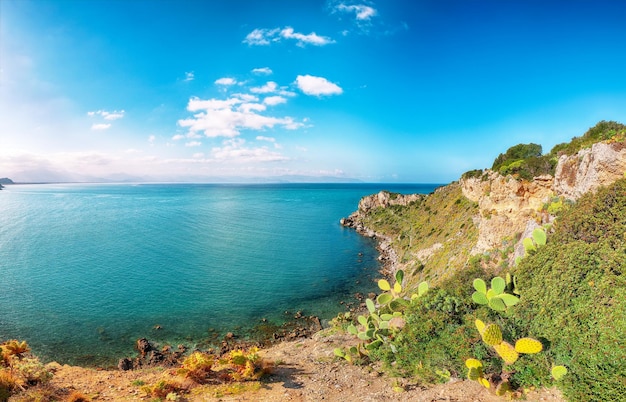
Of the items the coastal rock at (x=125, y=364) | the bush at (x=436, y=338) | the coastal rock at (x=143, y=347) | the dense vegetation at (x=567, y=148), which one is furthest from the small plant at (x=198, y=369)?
the dense vegetation at (x=567, y=148)

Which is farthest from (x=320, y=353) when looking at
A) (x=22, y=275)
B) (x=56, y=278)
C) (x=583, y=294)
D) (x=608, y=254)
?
(x=22, y=275)

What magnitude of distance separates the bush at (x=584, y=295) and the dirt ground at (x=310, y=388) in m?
1.56

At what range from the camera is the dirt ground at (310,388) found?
484 inches

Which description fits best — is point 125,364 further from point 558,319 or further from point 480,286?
point 558,319

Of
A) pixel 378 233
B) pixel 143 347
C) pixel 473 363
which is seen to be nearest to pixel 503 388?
pixel 473 363

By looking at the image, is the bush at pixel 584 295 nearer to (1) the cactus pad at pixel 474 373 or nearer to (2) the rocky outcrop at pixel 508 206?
(1) the cactus pad at pixel 474 373

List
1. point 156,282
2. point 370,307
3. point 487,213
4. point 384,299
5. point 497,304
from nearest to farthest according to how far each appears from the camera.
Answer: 1. point 497,304
2. point 384,299
3. point 370,307
4. point 487,213
5. point 156,282

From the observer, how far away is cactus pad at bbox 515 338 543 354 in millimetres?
10594

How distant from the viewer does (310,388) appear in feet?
48.0

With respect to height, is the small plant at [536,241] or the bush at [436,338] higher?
the small plant at [536,241]

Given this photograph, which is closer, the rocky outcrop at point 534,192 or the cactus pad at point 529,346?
the cactus pad at point 529,346

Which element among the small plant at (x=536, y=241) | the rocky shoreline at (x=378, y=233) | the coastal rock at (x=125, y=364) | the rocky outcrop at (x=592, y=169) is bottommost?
the coastal rock at (x=125, y=364)

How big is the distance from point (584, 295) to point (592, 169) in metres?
9.11

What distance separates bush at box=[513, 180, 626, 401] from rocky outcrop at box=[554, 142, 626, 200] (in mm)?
1330
